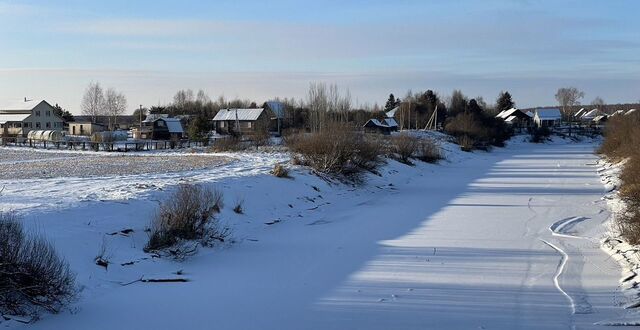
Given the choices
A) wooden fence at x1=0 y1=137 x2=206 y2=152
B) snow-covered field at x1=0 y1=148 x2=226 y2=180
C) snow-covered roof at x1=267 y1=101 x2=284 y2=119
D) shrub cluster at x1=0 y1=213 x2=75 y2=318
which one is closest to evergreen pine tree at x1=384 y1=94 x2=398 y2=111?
snow-covered roof at x1=267 y1=101 x2=284 y2=119

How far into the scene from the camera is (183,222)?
14.2 m

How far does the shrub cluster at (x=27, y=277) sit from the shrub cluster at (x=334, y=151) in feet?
66.0

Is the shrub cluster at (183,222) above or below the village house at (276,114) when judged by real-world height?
below

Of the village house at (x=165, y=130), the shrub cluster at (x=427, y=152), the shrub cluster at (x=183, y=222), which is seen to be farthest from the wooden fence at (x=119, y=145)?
the shrub cluster at (x=183, y=222)

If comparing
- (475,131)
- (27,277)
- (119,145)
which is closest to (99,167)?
(27,277)

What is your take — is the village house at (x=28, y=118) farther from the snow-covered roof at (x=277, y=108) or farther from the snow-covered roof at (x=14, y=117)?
the snow-covered roof at (x=277, y=108)

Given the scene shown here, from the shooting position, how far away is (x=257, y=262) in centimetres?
1344

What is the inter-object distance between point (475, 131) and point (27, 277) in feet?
228

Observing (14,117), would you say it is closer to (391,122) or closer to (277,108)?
(277,108)

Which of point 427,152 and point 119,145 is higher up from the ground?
point 119,145

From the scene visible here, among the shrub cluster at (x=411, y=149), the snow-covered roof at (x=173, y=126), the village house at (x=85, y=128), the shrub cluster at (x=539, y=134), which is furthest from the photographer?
the shrub cluster at (x=539, y=134)

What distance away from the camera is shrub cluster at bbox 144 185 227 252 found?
13.6 meters

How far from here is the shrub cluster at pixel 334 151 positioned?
97.7ft

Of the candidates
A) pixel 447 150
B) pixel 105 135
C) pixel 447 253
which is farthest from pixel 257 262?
pixel 105 135
